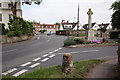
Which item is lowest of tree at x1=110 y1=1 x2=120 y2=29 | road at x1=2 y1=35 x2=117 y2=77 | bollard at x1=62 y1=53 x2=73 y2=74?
road at x1=2 y1=35 x2=117 y2=77

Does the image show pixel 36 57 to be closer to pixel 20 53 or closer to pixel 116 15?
pixel 20 53

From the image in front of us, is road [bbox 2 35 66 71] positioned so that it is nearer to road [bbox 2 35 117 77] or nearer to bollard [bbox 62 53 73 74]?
road [bbox 2 35 117 77]

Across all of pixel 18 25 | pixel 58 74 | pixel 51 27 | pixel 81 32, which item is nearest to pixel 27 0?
pixel 18 25

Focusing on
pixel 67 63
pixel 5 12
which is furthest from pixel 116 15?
pixel 5 12

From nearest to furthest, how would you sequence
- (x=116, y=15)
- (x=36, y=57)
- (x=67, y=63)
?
(x=67, y=63) → (x=36, y=57) → (x=116, y=15)

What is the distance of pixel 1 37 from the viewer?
81.0 ft

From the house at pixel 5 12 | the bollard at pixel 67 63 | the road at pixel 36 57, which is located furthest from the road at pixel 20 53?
the house at pixel 5 12

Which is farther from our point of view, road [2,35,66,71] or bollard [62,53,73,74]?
road [2,35,66,71]

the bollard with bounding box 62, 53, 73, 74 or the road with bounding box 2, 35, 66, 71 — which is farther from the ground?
the bollard with bounding box 62, 53, 73, 74

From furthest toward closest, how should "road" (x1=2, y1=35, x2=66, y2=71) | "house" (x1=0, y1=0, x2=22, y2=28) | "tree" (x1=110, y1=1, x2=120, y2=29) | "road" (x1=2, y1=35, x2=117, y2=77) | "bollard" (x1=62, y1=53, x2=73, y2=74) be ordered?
"house" (x1=0, y1=0, x2=22, y2=28) < "tree" (x1=110, y1=1, x2=120, y2=29) < "road" (x1=2, y1=35, x2=66, y2=71) < "road" (x1=2, y1=35, x2=117, y2=77) < "bollard" (x1=62, y1=53, x2=73, y2=74)

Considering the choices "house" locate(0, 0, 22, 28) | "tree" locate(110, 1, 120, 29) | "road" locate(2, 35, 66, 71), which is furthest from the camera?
"house" locate(0, 0, 22, 28)

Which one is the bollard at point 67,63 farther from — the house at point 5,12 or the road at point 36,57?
the house at point 5,12

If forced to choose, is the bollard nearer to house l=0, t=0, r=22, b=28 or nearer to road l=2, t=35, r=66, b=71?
road l=2, t=35, r=66, b=71

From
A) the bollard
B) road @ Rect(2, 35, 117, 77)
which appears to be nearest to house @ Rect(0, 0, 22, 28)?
road @ Rect(2, 35, 117, 77)
